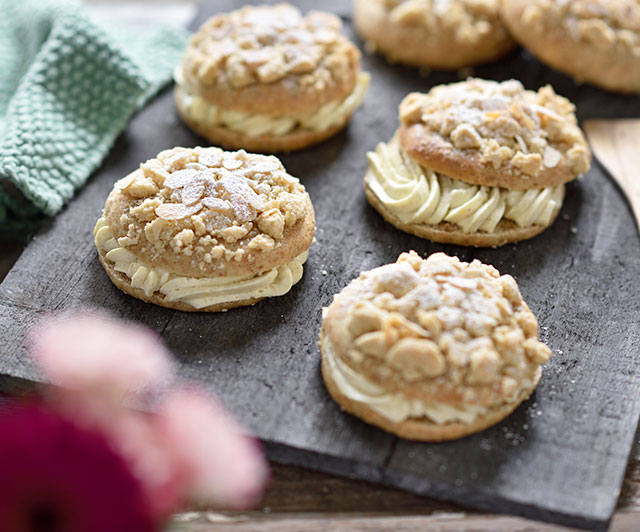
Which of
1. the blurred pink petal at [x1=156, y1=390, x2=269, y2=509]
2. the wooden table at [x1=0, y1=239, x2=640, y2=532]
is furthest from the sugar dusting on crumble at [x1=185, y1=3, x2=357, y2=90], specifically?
the blurred pink petal at [x1=156, y1=390, x2=269, y2=509]

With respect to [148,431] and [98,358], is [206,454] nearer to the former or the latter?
[148,431]

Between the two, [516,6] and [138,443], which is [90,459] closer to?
[138,443]

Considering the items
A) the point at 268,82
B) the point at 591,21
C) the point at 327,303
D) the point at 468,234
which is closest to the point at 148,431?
the point at 327,303

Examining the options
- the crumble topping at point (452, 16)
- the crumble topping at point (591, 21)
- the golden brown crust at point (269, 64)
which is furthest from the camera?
the crumble topping at point (452, 16)

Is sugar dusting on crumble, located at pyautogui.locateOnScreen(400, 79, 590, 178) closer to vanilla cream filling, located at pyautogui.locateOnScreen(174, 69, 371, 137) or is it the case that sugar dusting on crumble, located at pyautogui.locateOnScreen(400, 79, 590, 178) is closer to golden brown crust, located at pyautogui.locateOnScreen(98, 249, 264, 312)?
vanilla cream filling, located at pyautogui.locateOnScreen(174, 69, 371, 137)

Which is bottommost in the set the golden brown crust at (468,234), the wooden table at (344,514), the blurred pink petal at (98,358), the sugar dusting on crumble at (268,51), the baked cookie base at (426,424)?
the wooden table at (344,514)

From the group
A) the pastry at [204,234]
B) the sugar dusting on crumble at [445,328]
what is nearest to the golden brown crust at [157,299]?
the pastry at [204,234]

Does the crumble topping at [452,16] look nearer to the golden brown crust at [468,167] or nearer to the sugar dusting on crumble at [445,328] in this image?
the golden brown crust at [468,167]
